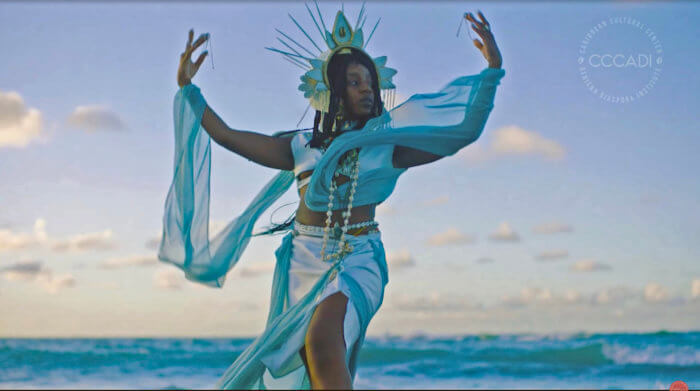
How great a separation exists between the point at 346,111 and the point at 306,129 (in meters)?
0.23

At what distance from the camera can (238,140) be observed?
3693 mm

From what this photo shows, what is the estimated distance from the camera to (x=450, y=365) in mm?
12938

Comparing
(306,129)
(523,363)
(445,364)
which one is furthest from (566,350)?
(306,129)

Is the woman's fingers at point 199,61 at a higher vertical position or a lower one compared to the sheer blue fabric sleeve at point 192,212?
higher

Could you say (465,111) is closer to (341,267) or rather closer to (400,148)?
(400,148)

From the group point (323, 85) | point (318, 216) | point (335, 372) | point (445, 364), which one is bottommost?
point (335, 372)

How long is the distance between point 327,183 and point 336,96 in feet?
1.76

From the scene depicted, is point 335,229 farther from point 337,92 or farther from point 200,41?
point 200,41

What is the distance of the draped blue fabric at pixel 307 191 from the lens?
3439 mm

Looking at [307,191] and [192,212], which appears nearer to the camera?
[307,191]

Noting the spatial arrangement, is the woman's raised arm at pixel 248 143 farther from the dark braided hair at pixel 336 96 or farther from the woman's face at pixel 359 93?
the woman's face at pixel 359 93

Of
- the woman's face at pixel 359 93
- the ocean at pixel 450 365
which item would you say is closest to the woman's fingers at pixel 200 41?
the woman's face at pixel 359 93

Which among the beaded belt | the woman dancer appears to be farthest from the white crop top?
the beaded belt

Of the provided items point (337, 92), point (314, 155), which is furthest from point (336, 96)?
point (314, 155)
